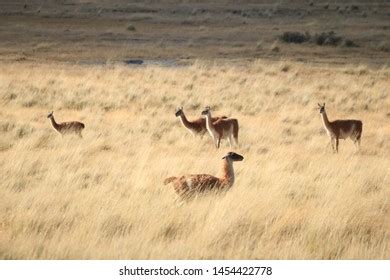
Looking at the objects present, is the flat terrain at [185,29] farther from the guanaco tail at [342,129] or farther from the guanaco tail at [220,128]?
the guanaco tail at [342,129]

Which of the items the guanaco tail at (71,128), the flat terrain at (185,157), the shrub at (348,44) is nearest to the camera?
the flat terrain at (185,157)

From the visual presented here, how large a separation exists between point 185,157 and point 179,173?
1.07m

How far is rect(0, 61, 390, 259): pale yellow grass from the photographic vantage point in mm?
5492

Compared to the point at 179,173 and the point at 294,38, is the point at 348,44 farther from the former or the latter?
the point at 179,173

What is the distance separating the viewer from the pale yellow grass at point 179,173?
18.0ft

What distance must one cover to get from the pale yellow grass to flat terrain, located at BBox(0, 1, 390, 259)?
23 millimetres

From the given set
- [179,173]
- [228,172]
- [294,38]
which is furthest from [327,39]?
[228,172]

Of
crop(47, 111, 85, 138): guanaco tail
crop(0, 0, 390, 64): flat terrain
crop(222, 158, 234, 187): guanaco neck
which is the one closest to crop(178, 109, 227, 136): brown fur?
crop(47, 111, 85, 138): guanaco tail

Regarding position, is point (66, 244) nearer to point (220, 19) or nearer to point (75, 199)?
point (75, 199)

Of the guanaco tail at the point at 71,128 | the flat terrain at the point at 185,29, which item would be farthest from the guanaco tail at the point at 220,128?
the flat terrain at the point at 185,29

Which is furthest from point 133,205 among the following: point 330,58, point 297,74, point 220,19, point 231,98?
point 220,19

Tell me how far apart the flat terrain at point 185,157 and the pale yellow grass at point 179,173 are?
0.02 meters

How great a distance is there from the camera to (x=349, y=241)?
5.71 m

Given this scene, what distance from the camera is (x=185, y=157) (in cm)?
925
